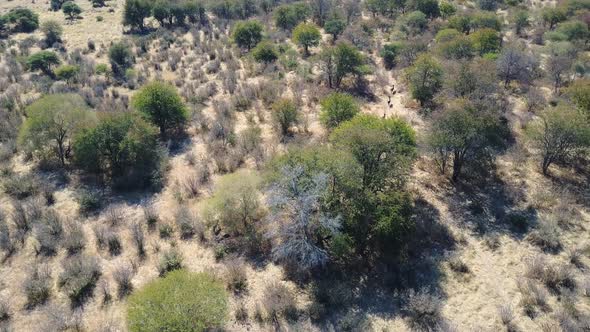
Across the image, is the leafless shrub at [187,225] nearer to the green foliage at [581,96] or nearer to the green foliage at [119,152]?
the green foliage at [119,152]

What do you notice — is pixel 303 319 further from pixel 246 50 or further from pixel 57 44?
pixel 57 44

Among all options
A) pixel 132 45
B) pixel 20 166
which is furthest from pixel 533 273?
pixel 132 45

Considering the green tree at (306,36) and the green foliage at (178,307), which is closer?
the green foliage at (178,307)

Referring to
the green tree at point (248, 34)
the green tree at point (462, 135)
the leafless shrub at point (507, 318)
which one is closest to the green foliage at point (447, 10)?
the green tree at point (248, 34)

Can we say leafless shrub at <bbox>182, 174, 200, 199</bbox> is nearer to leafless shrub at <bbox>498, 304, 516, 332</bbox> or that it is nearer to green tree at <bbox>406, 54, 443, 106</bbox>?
leafless shrub at <bbox>498, 304, 516, 332</bbox>

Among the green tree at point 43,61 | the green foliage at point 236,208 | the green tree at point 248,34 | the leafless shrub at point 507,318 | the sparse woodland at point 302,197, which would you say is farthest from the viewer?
the green tree at point 248,34

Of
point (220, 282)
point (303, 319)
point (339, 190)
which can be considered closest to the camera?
point (303, 319)

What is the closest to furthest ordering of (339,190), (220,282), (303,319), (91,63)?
(303,319), (220,282), (339,190), (91,63)

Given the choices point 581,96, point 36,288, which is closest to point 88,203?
point 36,288
